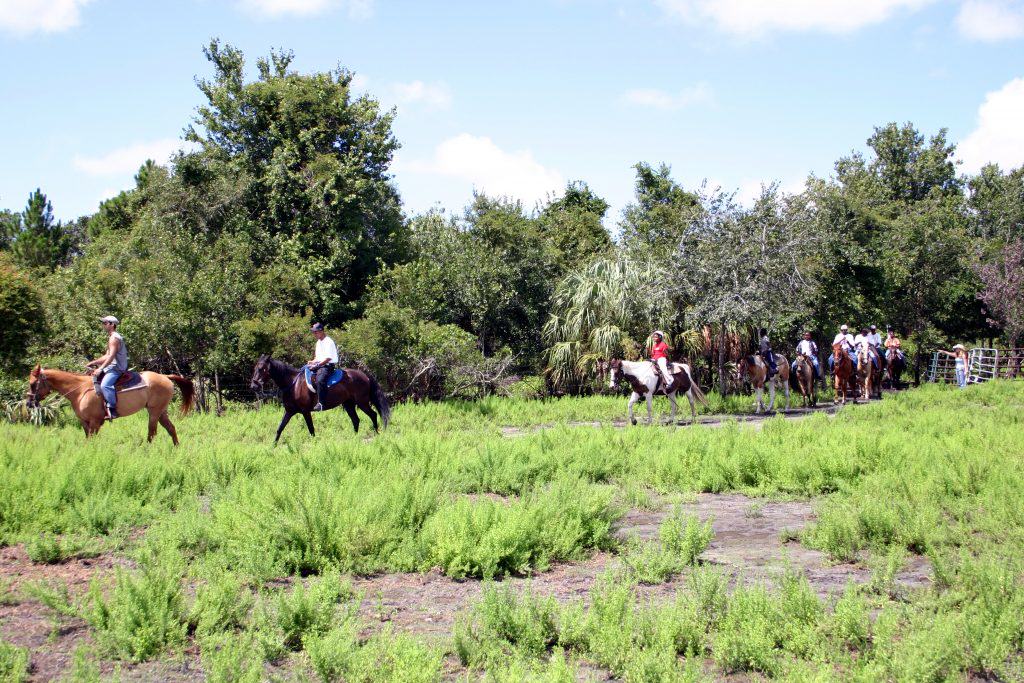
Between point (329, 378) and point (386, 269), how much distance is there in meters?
11.5

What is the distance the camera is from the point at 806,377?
27422mm

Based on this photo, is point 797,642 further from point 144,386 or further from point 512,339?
point 512,339

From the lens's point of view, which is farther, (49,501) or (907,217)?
(907,217)

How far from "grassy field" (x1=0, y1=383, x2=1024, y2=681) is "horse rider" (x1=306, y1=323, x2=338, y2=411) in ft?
8.63

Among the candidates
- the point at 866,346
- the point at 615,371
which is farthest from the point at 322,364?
the point at 866,346

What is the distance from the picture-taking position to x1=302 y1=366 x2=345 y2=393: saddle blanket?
659 inches

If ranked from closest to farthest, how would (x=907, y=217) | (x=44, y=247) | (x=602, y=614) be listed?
1. (x=602, y=614)
2. (x=44, y=247)
3. (x=907, y=217)

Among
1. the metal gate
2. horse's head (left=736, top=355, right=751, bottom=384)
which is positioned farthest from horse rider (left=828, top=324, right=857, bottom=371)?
the metal gate

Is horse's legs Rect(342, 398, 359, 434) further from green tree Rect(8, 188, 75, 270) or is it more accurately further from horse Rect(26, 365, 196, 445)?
green tree Rect(8, 188, 75, 270)

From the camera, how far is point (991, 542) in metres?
8.12

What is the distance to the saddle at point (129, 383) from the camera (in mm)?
14938

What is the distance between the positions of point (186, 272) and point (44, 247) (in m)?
21.2

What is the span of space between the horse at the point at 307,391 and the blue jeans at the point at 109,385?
226 centimetres

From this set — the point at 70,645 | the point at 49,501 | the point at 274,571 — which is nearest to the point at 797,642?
the point at 274,571
